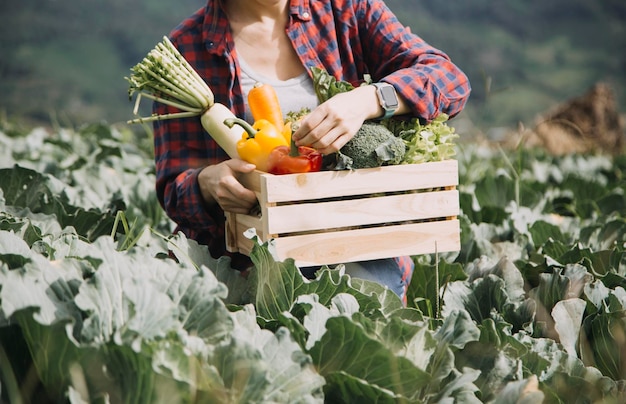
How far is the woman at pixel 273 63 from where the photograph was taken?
254 cm

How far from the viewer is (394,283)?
8.23 feet

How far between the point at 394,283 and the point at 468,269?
517 mm

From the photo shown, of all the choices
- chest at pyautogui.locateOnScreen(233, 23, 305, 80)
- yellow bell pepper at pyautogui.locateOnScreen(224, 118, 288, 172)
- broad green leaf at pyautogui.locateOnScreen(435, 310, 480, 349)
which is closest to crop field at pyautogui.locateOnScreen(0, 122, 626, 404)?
broad green leaf at pyautogui.locateOnScreen(435, 310, 480, 349)

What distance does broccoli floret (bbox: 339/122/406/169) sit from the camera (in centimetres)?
218

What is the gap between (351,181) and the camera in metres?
2.19

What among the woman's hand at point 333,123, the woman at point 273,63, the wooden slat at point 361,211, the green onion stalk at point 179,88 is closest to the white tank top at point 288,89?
the woman at point 273,63

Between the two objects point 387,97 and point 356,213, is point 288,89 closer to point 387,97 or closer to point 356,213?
point 387,97

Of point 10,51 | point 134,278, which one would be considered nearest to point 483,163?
point 134,278

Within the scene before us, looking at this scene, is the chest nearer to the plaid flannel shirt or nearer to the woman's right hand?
the plaid flannel shirt

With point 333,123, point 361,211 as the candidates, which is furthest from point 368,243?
point 333,123

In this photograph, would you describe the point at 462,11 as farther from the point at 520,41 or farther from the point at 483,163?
the point at 483,163

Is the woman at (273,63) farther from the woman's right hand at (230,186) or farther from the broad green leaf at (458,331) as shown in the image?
the broad green leaf at (458,331)

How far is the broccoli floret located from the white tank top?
408 millimetres

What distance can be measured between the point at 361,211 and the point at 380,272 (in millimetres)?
324
